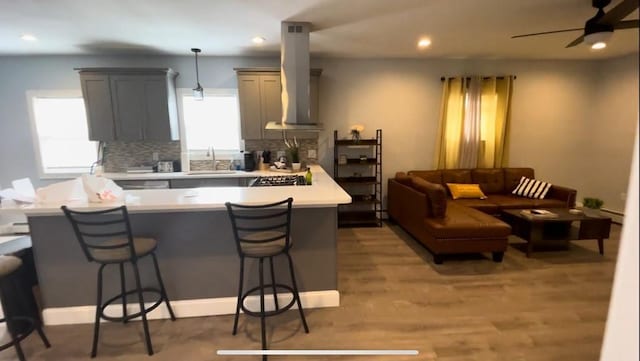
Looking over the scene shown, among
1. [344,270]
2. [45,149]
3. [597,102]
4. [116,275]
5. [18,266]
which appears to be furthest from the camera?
[597,102]

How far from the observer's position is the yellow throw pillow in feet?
15.9

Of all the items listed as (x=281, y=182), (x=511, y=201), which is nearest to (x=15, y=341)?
(x=281, y=182)

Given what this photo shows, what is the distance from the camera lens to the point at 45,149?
15.7ft

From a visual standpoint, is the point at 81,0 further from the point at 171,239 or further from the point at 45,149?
the point at 45,149

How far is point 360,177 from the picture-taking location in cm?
512

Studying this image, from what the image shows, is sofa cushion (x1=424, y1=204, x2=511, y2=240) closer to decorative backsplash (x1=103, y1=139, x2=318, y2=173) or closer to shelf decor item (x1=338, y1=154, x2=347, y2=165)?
shelf decor item (x1=338, y1=154, x2=347, y2=165)

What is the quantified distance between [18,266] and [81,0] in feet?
7.02

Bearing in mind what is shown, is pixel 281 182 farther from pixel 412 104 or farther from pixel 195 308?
pixel 412 104

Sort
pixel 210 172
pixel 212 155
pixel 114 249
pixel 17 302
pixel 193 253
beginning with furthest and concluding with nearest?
pixel 212 155 < pixel 210 172 < pixel 193 253 < pixel 17 302 < pixel 114 249

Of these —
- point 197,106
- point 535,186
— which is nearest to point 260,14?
point 197,106

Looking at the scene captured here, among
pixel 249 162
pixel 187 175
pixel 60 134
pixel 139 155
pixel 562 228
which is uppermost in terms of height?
pixel 60 134

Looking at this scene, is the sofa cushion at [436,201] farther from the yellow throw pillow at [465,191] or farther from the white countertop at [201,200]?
the white countertop at [201,200]

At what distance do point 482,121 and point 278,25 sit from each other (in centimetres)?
373

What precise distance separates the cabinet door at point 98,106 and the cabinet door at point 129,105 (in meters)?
0.08
